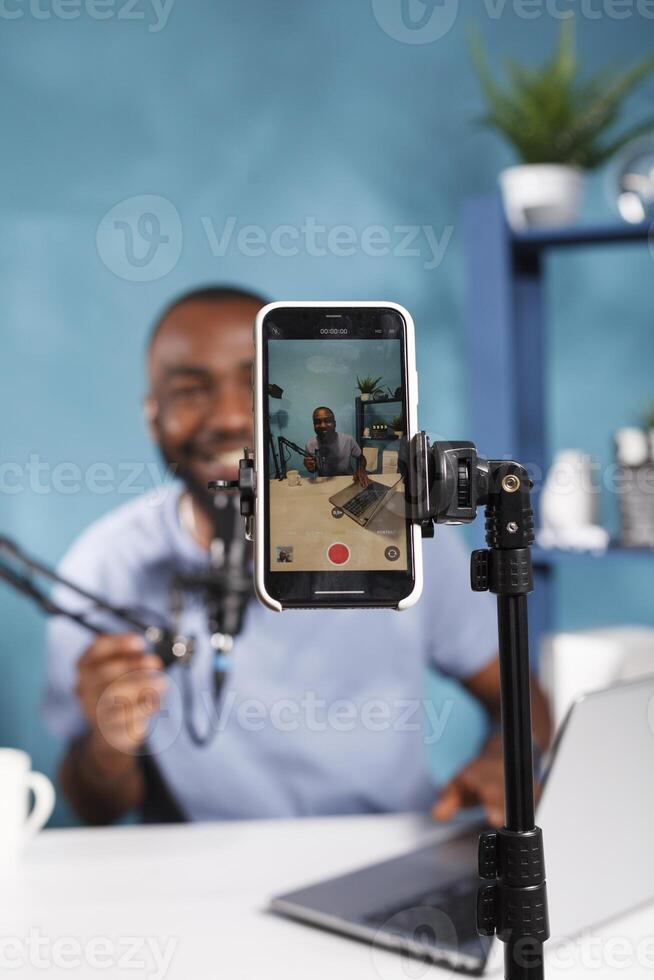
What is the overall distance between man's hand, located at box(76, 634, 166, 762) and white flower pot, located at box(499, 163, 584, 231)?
0.86 meters

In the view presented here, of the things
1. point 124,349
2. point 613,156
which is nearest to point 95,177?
point 124,349

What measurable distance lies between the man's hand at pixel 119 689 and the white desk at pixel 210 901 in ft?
0.53

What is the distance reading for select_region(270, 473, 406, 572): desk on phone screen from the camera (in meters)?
0.61

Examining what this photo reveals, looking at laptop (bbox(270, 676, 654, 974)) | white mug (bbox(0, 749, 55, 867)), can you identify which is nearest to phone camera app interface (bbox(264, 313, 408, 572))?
laptop (bbox(270, 676, 654, 974))

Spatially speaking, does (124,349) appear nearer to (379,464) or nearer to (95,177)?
(95,177)

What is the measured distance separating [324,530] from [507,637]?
135 millimetres

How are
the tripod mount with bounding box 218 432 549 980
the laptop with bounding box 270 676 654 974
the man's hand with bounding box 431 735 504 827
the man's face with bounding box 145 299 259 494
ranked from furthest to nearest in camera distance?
1. the man's face with bounding box 145 299 259 494
2. the man's hand with bounding box 431 735 504 827
3. the laptop with bounding box 270 676 654 974
4. the tripod mount with bounding box 218 432 549 980

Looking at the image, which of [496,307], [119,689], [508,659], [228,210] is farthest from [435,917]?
[228,210]

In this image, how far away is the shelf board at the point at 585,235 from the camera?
1.37 m

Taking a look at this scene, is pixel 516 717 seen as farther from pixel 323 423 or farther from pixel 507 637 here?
pixel 323 423

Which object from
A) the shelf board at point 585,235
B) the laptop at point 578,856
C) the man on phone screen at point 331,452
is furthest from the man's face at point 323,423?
the shelf board at point 585,235

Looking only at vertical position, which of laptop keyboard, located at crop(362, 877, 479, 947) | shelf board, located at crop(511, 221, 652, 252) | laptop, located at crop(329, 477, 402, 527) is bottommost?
laptop keyboard, located at crop(362, 877, 479, 947)

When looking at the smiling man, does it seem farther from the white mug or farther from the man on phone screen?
the man on phone screen

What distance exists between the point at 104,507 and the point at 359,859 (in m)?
0.64
